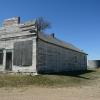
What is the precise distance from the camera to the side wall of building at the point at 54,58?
24.1m

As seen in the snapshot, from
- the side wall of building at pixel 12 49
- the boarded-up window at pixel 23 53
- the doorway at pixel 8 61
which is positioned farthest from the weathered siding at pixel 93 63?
the boarded-up window at pixel 23 53

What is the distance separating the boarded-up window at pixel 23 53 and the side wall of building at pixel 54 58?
1.00m

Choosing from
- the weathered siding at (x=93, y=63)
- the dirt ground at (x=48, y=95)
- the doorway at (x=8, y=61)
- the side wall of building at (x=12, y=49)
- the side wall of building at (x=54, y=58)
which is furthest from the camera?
the weathered siding at (x=93, y=63)

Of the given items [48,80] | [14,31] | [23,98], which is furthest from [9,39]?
[23,98]

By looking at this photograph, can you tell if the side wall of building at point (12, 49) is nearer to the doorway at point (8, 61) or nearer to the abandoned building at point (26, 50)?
the abandoned building at point (26, 50)

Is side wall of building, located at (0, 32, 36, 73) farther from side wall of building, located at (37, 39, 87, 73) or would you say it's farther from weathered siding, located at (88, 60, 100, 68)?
weathered siding, located at (88, 60, 100, 68)

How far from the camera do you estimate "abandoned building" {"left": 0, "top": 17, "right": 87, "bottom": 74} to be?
23484mm

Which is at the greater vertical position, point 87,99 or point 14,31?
point 14,31

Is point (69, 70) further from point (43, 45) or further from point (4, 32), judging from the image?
point (4, 32)

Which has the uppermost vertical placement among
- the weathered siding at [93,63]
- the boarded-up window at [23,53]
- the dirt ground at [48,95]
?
the boarded-up window at [23,53]

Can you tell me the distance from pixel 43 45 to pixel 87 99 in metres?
14.0

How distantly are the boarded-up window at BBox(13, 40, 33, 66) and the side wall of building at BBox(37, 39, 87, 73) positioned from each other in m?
1.00

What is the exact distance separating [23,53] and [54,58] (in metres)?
4.91

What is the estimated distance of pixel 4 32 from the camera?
88.1 feet
